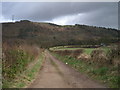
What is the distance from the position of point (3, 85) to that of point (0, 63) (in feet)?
9.23

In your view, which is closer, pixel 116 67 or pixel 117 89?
pixel 117 89

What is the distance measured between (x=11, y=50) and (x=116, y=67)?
24.6 feet

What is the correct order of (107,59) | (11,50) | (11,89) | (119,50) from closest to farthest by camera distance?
(11,89) → (11,50) → (119,50) → (107,59)

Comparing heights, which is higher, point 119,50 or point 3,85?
point 119,50

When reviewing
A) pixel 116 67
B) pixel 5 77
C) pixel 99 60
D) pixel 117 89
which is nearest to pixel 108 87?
pixel 117 89

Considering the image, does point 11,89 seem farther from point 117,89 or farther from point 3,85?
point 117,89

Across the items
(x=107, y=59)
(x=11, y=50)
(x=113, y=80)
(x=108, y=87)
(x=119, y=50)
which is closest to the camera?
(x=108, y=87)

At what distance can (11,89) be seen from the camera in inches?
511

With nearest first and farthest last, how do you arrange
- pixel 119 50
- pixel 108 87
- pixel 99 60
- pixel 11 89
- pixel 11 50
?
1. pixel 11 89
2. pixel 108 87
3. pixel 11 50
4. pixel 119 50
5. pixel 99 60

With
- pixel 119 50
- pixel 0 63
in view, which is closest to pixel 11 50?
pixel 0 63

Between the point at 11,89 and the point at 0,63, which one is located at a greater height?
the point at 0,63

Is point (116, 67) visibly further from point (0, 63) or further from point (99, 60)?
point (0, 63)

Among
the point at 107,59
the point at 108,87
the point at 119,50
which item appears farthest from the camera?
the point at 107,59

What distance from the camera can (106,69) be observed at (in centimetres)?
1905
